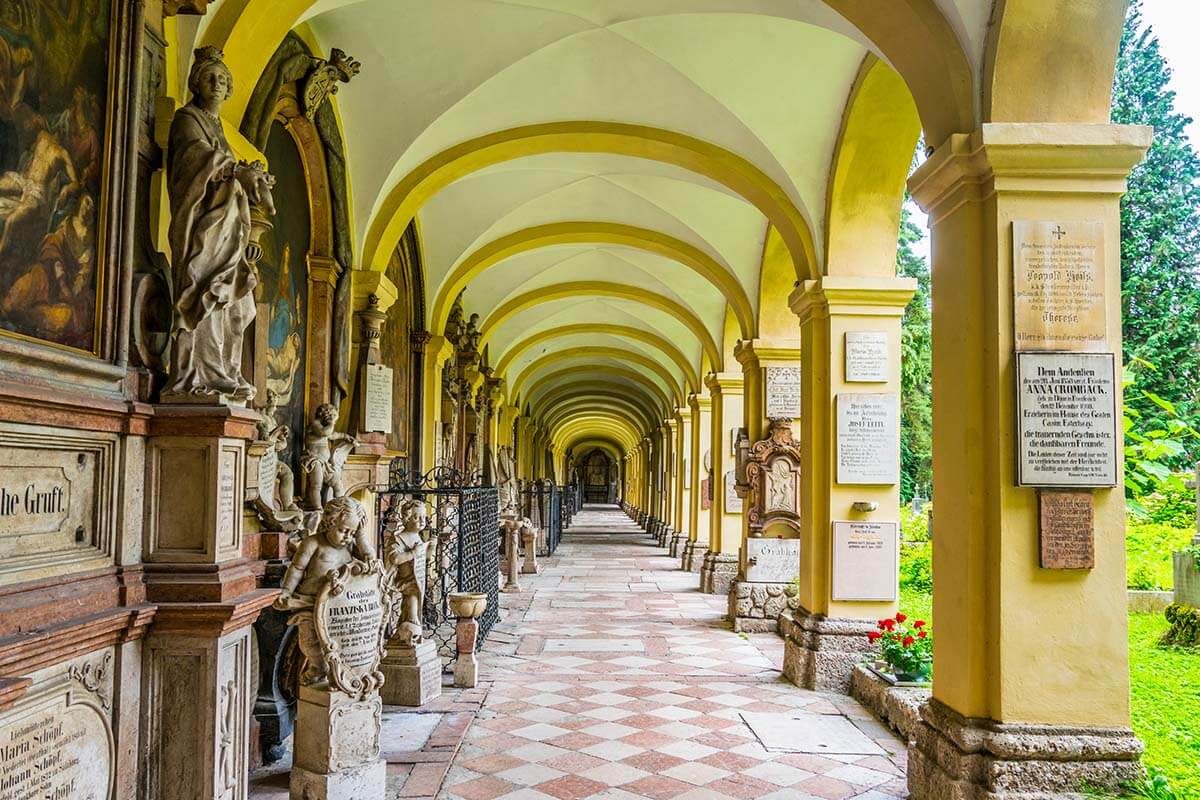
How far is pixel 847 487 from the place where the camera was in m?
7.55

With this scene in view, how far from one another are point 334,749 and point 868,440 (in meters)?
4.94

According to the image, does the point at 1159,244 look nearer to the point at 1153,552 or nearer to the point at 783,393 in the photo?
the point at 1153,552

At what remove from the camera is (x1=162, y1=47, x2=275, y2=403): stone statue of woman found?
13.2 feet

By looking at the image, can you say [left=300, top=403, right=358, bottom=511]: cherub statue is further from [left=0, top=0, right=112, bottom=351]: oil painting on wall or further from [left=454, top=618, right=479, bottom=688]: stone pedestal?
[left=0, top=0, right=112, bottom=351]: oil painting on wall

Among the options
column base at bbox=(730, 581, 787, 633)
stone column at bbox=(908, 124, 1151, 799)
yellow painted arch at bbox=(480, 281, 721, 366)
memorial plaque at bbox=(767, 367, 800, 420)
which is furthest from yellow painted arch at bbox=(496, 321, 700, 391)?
stone column at bbox=(908, 124, 1151, 799)

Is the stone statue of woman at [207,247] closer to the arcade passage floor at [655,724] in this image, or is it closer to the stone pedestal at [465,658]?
the arcade passage floor at [655,724]

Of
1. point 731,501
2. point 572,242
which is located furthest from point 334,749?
point 731,501

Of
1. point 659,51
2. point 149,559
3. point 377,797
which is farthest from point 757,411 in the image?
point 149,559

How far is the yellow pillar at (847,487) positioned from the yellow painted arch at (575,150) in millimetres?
895

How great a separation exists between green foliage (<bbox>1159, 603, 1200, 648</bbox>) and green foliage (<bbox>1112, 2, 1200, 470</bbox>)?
430 inches

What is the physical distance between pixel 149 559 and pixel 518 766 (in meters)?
2.50

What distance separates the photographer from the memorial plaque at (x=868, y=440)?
24.6 feet

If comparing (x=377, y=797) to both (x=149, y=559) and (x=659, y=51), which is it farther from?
(x=659, y=51)

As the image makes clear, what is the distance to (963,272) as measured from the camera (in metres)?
4.43
